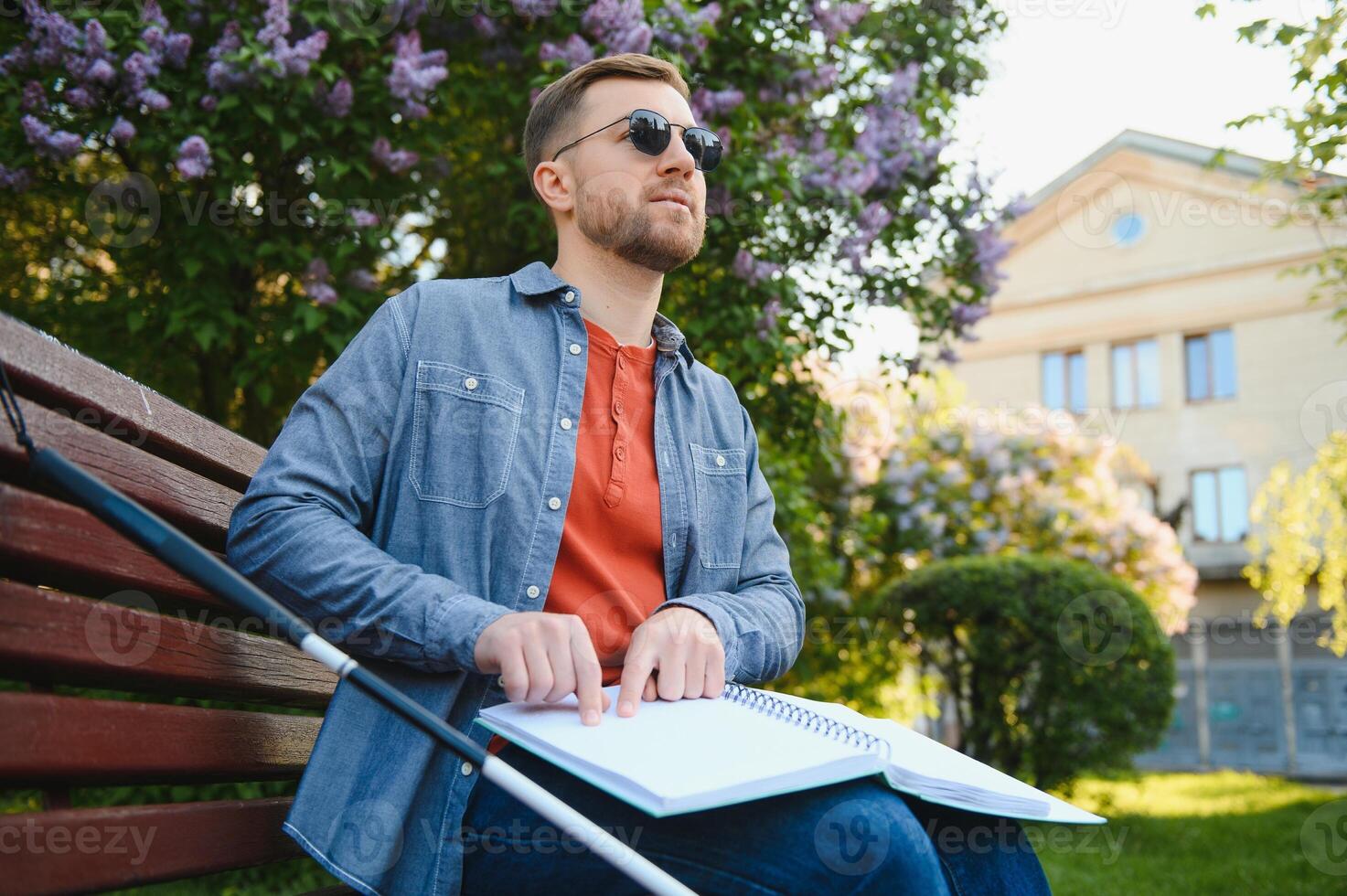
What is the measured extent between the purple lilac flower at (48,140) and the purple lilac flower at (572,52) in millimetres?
1849

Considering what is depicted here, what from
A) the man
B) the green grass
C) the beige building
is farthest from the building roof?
the man

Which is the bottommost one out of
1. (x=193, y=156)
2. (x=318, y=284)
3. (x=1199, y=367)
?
(x=318, y=284)

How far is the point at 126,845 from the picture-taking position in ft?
4.82

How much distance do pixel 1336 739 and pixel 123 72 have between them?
24.5 metres

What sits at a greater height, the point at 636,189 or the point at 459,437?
the point at 636,189

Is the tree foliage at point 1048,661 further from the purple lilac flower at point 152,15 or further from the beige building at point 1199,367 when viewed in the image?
the beige building at point 1199,367

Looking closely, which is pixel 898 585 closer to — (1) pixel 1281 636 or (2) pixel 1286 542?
(2) pixel 1286 542

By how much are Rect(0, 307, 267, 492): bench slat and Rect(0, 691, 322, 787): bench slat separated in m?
Answer: 0.42

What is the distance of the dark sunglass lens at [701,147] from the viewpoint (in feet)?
8.36

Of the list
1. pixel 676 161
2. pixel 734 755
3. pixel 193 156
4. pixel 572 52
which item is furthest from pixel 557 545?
pixel 572 52

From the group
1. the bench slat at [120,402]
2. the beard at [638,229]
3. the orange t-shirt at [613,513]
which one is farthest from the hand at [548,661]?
the beard at [638,229]

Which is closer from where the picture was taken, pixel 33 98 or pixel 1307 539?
pixel 33 98

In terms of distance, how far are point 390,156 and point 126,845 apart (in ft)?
12.6

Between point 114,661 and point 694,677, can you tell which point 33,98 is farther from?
point 694,677
